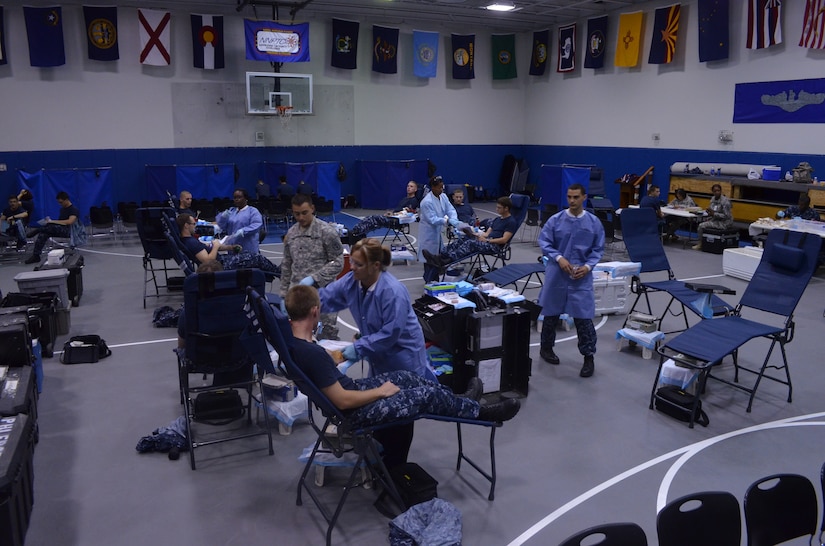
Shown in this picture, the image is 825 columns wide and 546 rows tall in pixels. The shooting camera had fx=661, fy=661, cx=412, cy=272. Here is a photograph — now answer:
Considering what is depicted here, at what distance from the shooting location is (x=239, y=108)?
57.8 feet

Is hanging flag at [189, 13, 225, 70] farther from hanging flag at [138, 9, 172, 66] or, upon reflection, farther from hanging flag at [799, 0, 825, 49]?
hanging flag at [799, 0, 825, 49]

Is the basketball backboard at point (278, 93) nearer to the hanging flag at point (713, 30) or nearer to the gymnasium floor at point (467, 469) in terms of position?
the hanging flag at point (713, 30)

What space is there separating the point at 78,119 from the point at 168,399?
42.4 ft

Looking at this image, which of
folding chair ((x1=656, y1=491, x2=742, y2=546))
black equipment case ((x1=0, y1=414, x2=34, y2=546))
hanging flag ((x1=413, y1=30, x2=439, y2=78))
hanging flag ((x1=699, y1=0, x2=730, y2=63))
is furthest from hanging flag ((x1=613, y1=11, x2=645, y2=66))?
black equipment case ((x1=0, y1=414, x2=34, y2=546))

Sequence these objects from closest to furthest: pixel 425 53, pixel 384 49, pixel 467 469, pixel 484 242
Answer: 1. pixel 467 469
2. pixel 484 242
3. pixel 384 49
4. pixel 425 53

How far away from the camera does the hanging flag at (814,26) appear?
12656 mm

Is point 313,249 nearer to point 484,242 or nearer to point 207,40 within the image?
point 484,242

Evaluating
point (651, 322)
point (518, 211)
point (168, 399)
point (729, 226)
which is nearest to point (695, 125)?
point (729, 226)

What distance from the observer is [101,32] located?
15.6m

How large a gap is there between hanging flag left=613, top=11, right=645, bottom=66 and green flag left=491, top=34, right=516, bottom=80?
4210 mm

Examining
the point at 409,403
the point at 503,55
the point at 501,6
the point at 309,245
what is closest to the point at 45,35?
the point at 501,6

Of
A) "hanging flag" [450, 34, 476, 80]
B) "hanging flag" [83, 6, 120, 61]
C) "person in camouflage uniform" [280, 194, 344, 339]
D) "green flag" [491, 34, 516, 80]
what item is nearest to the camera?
"person in camouflage uniform" [280, 194, 344, 339]

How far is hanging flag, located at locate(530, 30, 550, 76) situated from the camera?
2010cm

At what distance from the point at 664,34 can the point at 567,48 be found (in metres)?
3.60
